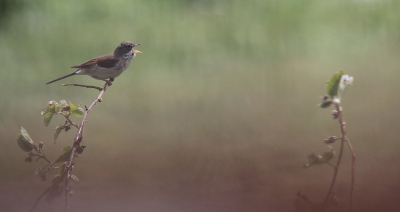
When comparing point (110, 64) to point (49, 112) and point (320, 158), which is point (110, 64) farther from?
point (320, 158)

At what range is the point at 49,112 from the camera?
2.80 feet

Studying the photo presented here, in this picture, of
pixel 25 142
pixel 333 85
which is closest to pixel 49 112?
pixel 25 142

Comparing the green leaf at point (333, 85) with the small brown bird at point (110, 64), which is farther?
the small brown bird at point (110, 64)

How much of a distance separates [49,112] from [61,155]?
91mm

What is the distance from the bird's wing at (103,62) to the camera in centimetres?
90

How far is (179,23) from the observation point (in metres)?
0.97

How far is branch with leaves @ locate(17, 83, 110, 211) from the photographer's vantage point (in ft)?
2.73

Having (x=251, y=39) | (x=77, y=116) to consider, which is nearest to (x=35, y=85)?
(x=77, y=116)

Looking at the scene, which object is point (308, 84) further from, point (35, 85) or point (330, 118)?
point (35, 85)

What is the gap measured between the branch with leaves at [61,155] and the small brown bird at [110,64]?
0.05m

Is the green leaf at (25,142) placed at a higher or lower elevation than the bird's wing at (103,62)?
lower

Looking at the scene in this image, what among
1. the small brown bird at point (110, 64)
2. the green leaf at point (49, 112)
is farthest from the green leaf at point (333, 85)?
the green leaf at point (49, 112)

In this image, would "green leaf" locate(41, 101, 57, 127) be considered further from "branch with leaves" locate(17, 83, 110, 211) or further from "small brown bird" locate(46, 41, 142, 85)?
"small brown bird" locate(46, 41, 142, 85)

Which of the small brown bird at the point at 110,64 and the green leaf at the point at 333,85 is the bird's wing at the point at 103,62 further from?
the green leaf at the point at 333,85
